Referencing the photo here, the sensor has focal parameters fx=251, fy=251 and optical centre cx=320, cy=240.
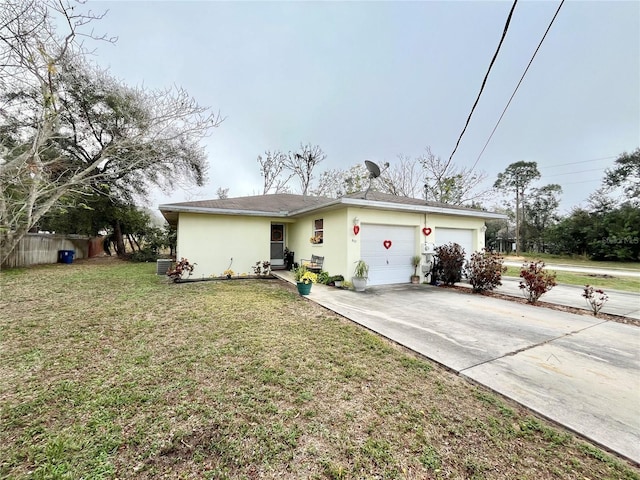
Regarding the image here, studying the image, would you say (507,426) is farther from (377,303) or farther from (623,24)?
(623,24)

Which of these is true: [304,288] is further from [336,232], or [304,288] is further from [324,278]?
[336,232]

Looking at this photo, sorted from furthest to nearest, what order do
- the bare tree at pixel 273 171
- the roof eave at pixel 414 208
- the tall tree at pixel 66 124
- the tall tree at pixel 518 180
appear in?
the tall tree at pixel 518 180, the bare tree at pixel 273 171, the roof eave at pixel 414 208, the tall tree at pixel 66 124

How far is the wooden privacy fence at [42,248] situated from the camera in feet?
36.3

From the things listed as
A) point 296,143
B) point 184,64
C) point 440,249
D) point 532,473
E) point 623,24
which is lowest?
point 532,473

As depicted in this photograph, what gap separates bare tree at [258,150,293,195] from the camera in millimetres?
22250

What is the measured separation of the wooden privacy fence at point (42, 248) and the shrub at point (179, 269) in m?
8.33

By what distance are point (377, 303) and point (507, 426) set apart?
12.7ft

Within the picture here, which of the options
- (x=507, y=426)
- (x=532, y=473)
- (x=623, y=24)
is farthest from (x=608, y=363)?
(x=623, y=24)

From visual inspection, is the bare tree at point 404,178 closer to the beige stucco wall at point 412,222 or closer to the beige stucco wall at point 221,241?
the beige stucco wall at point 412,222

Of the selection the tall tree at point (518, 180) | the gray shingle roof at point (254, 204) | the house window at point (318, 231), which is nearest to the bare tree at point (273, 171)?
the gray shingle roof at point (254, 204)

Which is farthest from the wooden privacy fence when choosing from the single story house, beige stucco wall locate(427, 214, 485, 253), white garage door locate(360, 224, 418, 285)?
beige stucco wall locate(427, 214, 485, 253)

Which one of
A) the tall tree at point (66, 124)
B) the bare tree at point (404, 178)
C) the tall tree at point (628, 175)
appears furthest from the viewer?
the bare tree at point (404, 178)

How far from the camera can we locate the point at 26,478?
1.57 metres

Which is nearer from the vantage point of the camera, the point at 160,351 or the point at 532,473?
the point at 532,473
